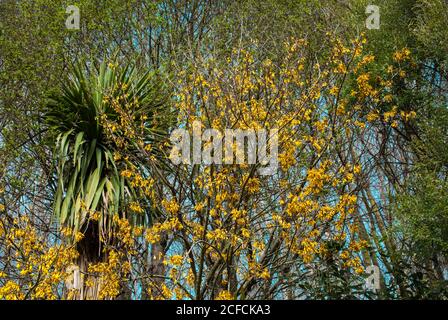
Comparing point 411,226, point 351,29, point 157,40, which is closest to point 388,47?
point 351,29

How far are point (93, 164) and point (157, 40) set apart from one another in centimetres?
446

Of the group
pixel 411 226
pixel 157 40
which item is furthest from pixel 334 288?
pixel 157 40

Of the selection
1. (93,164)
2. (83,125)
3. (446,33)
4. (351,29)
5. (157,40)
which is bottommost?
(93,164)

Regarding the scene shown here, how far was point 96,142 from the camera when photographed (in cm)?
972

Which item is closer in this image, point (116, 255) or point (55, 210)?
point (116, 255)

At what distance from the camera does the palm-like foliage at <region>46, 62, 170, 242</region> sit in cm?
899

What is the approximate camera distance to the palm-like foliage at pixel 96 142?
899 centimetres

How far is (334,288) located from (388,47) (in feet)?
17.2

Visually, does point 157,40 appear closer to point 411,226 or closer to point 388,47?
point 388,47

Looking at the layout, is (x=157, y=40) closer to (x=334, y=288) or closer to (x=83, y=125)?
(x=83, y=125)

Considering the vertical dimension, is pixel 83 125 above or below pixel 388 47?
below
